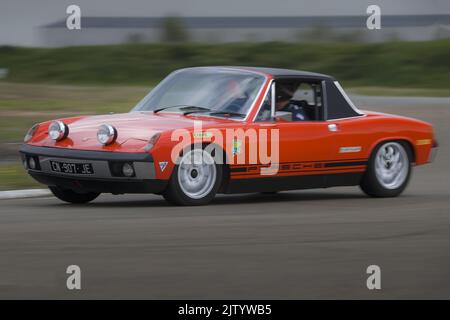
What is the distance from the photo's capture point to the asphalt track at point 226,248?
6281mm

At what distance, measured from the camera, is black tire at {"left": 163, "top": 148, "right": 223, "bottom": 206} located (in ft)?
31.2

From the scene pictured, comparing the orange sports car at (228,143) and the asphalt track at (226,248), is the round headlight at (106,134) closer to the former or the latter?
the orange sports car at (228,143)

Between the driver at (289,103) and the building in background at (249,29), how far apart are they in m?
29.1

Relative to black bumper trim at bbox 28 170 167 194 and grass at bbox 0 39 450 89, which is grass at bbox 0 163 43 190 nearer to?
black bumper trim at bbox 28 170 167 194

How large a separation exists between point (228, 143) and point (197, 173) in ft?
1.35

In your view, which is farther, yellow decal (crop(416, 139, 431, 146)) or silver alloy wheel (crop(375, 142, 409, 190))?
yellow decal (crop(416, 139, 431, 146))

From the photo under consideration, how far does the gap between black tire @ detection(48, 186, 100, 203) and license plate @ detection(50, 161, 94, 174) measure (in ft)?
2.13

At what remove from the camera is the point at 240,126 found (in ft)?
32.8

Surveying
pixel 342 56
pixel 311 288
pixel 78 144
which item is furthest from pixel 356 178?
pixel 342 56

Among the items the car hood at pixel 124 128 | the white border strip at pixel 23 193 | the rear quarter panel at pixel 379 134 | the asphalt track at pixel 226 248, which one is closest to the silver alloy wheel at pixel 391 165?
the rear quarter panel at pixel 379 134

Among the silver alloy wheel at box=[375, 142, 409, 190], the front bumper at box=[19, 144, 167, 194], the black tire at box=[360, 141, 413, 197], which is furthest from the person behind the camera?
the silver alloy wheel at box=[375, 142, 409, 190]

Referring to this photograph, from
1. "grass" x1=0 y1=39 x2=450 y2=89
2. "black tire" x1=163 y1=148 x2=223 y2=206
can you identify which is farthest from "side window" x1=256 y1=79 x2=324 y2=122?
"grass" x1=0 y1=39 x2=450 y2=89

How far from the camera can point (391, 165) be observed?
37.6 ft
